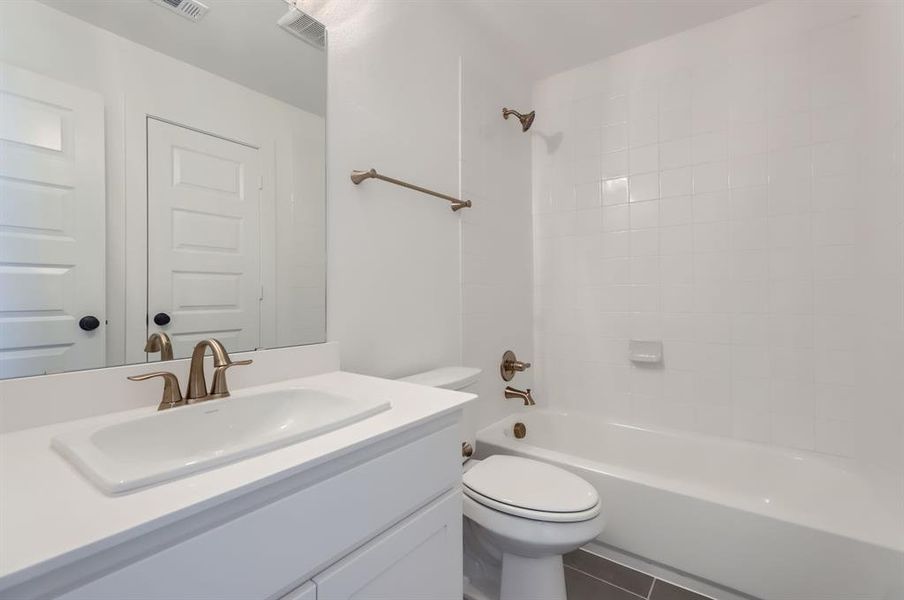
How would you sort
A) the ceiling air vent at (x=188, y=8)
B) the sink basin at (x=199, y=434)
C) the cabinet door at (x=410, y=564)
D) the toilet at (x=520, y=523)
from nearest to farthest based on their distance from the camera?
the sink basin at (x=199, y=434)
the cabinet door at (x=410, y=564)
the ceiling air vent at (x=188, y=8)
the toilet at (x=520, y=523)

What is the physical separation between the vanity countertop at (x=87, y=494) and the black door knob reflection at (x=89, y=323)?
186 millimetres

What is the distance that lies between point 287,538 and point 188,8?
4.00 feet

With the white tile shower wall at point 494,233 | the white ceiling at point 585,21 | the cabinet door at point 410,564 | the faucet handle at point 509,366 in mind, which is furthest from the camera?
the faucet handle at point 509,366

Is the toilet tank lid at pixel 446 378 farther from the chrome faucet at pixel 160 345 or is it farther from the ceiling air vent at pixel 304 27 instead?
Result: the ceiling air vent at pixel 304 27

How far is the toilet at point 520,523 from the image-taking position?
3.60 ft

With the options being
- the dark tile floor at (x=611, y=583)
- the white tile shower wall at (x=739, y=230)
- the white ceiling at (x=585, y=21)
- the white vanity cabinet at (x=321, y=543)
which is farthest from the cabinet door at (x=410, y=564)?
the white ceiling at (x=585, y=21)

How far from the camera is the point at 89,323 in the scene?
0.81 meters

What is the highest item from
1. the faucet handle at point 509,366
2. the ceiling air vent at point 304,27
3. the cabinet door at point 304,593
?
the ceiling air vent at point 304,27

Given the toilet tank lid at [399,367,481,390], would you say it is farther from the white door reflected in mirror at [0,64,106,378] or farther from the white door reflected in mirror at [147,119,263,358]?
the white door reflected in mirror at [0,64,106,378]

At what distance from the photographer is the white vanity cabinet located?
43cm

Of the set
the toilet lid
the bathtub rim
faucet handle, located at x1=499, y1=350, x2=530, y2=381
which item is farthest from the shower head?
the toilet lid

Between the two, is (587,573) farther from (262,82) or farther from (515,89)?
(515,89)

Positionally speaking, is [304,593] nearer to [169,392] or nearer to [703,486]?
[169,392]

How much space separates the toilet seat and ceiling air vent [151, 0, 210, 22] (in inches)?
59.9
